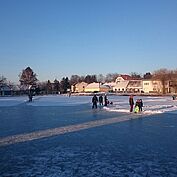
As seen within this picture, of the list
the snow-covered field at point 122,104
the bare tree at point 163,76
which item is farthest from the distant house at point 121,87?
the snow-covered field at point 122,104

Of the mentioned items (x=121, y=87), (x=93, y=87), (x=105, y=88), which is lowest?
(x=105, y=88)

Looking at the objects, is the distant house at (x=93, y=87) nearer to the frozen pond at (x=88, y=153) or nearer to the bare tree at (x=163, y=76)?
the bare tree at (x=163, y=76)

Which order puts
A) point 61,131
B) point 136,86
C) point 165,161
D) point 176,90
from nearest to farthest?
point 165,161 < point 61,131 < point 176,90 < point 136,86

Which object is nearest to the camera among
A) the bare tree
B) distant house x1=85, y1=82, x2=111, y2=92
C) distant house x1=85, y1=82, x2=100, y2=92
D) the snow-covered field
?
the snow-covered field

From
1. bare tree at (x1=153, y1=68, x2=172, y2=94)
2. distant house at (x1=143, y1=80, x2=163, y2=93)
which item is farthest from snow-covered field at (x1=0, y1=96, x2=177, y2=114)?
distant house at (x1=143, y1=80, x2=163, y2=93)

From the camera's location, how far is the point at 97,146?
912cm

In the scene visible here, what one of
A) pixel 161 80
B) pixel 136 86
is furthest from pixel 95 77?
pixel 161 80

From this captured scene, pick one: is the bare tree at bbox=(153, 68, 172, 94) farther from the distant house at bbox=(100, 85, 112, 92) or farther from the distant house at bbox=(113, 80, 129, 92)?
the distant house at bbox=(100, 85, 112, 92)

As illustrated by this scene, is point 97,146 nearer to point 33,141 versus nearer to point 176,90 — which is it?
point 33,141

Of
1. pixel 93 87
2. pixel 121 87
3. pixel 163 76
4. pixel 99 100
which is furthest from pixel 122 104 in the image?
pixel 93 87

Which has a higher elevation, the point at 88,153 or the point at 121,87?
the point at 121,87

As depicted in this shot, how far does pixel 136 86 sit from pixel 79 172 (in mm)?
108585

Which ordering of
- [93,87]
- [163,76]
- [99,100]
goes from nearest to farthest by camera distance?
[99,100] → [163,76] → [93,87]

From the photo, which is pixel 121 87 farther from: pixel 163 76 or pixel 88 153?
pixel 88 153
